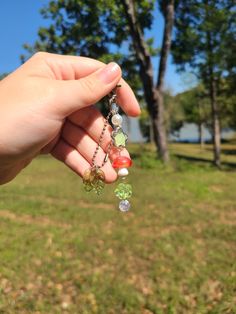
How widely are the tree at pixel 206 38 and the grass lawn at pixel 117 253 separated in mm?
9603

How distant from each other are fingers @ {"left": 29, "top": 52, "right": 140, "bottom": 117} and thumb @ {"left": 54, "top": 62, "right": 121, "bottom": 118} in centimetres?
13

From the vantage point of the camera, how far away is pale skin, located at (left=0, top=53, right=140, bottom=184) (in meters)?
2.54

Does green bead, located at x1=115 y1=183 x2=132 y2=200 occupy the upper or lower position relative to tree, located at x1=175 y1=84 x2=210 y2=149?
upper

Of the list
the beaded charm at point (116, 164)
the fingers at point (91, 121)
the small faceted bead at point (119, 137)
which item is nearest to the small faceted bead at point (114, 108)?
the beaded charm at point (116, 164)

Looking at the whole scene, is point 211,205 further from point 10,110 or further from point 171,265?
point 10,110

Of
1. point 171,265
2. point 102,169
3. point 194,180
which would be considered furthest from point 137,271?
point 194,180

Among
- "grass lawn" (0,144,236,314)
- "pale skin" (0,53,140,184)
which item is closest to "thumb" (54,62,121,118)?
"pale skin" (0,53,140,184)

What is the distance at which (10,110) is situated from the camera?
252 centimetres

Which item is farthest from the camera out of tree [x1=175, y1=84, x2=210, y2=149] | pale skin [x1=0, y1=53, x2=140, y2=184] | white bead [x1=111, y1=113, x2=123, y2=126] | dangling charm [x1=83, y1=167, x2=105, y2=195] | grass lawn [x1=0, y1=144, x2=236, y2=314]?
tree [x1=175, y1=84, x2=210, y2=149]

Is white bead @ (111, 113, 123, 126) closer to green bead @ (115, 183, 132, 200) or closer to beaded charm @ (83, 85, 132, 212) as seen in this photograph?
beaded charm @ (83, 85, 132, 212)

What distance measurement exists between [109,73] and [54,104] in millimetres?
384

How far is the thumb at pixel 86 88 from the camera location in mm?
2561

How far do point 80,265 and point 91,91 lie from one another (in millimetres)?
4272

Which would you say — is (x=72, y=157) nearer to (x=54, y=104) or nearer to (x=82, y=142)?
(x=82, y=142)
